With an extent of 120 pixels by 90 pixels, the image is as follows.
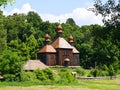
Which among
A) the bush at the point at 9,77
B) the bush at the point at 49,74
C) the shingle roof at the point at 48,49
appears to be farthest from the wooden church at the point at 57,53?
the bush at the point at 9,77

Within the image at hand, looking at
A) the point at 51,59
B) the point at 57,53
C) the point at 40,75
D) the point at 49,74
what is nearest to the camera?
the point at 40,75

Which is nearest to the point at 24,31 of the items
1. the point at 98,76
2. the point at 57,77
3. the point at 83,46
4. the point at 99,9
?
the point at 83,46

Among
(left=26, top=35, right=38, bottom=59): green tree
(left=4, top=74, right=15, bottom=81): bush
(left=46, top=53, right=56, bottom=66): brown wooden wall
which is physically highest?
(left=26, top=35, right=38, bottom=59): green tree

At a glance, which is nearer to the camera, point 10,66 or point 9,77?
point 9,77

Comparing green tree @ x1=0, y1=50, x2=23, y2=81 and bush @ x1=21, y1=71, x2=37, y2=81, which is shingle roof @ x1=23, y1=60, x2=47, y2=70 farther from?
green tree @ x1=0, y1=50, x2=23, y2=81

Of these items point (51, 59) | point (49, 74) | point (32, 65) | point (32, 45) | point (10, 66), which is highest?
point (32, 45)

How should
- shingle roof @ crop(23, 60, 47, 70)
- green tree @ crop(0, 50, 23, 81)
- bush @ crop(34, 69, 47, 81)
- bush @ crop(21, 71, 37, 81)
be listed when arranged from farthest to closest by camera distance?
1. shingle roof @ crop(23, 60, 47, 70)
2. bush @ crop(34, 69, 47, 81)
3. green tree @ crop(0, 50, 23, 81)
4. bush @ crop(21, 71, 37, 81)

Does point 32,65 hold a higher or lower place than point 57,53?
lower

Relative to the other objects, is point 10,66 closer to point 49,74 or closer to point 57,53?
point 49,74

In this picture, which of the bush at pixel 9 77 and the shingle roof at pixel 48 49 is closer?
the bush at pixel 9 77

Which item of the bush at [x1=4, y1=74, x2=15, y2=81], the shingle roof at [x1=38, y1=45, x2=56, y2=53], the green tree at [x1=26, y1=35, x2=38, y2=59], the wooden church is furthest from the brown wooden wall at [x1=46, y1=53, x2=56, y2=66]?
the bush at [x1=4, y1=74, x2=15, y2=81]

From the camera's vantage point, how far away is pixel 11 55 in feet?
156

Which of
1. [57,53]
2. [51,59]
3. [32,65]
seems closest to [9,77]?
[32,65]

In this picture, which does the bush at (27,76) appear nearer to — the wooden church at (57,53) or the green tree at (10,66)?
the green tree at (10,66)
